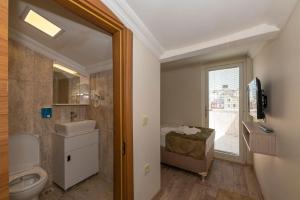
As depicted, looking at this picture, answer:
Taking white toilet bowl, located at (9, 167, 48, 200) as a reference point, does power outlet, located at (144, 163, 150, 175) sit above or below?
above

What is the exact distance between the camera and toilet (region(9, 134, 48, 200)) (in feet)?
5.29

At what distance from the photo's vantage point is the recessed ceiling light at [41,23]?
1.44 metres

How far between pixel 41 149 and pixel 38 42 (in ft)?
5.28

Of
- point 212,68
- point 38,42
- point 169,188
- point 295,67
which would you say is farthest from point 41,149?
point 212,68

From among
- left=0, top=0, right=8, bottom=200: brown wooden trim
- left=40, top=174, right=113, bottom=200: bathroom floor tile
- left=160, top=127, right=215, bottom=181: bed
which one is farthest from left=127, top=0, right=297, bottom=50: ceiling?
left=40, top=174, right=113, bottom=200: bathroom floor tile

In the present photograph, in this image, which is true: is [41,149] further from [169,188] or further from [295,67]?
[295,67]

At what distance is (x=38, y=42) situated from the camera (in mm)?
1958

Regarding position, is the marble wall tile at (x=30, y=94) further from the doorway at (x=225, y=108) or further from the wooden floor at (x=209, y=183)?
the doorway at (x=225, y=108)

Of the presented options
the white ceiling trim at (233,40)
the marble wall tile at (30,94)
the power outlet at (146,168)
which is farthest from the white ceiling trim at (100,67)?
the power outlet at (146,168)

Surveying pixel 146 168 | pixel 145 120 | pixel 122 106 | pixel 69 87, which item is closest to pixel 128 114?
pixel 122 106

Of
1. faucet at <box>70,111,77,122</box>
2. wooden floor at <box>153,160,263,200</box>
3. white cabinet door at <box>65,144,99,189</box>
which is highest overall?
faucet at <box>70,111,77,122</box>

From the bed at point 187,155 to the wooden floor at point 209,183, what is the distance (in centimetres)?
15

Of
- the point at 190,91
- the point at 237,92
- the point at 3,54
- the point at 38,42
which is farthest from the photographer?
the point at 190,91

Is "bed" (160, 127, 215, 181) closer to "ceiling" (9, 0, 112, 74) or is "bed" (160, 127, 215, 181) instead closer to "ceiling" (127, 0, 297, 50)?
"ceiling" (127, 0, 297, 50)
